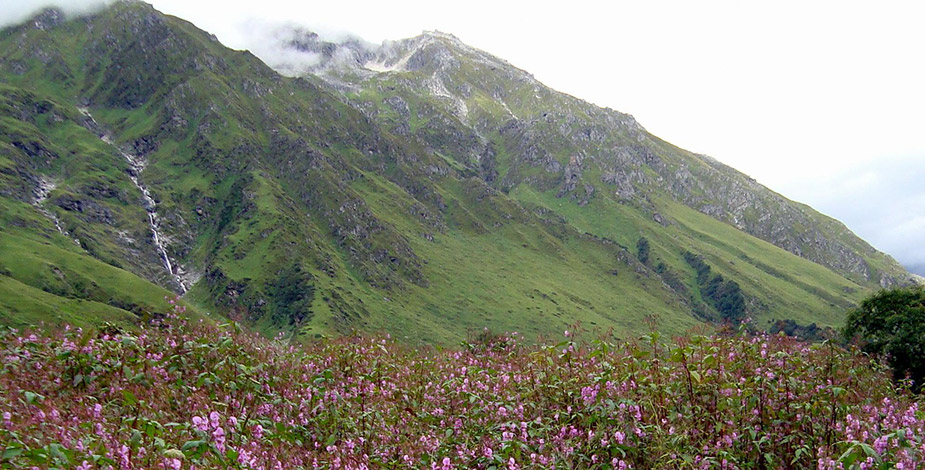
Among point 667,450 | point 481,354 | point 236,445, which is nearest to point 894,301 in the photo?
point 481,354

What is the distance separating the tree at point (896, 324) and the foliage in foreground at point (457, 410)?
34.0 meters

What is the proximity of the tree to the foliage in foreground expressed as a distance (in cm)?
3398

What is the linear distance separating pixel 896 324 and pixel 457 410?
61.0 meters

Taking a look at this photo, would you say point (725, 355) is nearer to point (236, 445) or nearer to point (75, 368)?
point (236, 445)

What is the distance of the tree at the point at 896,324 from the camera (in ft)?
131

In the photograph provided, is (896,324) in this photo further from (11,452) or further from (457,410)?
(11,452)

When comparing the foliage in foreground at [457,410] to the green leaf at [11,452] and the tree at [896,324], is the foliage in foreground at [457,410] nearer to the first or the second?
the green leaf at [11,452]

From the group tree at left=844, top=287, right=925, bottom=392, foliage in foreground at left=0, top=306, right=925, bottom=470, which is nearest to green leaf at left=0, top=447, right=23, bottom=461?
foliage in foreground at left=0, top=306, right=925, bottom=470

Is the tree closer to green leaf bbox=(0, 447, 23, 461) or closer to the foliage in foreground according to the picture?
the foliage in foreground

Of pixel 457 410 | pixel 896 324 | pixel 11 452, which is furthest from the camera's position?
pixel 896 324

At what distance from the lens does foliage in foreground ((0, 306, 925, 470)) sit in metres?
6.49

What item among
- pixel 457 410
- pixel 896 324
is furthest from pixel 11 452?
pixel 896 324

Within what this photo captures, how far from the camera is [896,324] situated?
168 feet

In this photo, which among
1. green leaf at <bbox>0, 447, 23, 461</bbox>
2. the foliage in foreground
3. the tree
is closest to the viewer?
green leaf at <bbox>0, 447, 23, 461</bbox>
